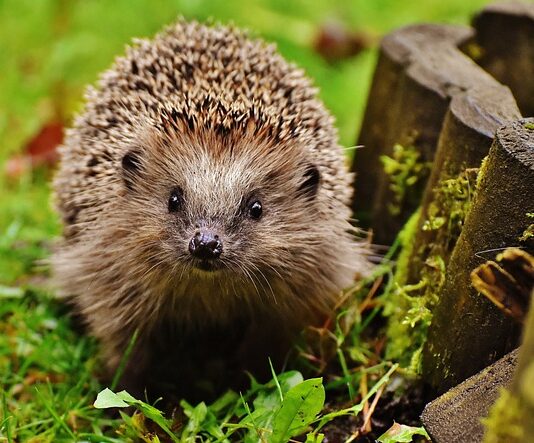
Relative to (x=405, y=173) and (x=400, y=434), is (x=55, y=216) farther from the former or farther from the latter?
(x=400, y=434)

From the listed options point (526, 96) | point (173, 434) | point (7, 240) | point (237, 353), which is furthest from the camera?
point (7, 240)

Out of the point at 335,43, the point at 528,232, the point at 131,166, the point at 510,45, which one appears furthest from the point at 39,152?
the point at 528,232

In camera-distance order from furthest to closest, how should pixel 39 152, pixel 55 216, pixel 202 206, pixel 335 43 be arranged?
pixel 335 43 < pixel 39 152 < pixel 55 216 < pixel 202 206

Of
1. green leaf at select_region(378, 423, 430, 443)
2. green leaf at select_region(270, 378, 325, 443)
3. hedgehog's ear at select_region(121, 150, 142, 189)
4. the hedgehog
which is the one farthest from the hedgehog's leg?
green leaf at select_region(378, 423, 430, 443)

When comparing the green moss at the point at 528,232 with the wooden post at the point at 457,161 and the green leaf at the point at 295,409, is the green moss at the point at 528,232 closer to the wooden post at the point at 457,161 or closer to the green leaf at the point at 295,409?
the wooden post at the point at 457,161

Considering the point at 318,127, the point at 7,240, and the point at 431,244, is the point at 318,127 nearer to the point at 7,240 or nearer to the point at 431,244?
the point at 431,244

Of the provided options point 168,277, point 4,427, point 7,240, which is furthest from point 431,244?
point 7,240

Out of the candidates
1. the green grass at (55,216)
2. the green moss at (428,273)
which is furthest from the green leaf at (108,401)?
the green moss at (428,273)
